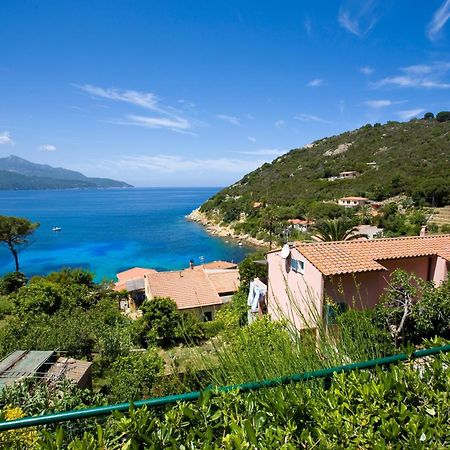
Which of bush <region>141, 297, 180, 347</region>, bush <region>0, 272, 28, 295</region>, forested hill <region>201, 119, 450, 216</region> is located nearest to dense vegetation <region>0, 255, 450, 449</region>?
bush <region>141, 297, 180, 347</region>

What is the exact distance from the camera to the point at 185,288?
21.9m

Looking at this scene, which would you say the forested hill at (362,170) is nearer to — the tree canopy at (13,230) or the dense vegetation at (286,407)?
the tree canopy at (13,230)

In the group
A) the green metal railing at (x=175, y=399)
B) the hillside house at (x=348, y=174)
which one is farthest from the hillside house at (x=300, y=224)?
the green metal railing at (x=175, y=399)

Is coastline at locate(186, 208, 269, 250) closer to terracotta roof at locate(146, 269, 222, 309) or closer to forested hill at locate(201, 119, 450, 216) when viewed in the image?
forested hill at locate(201, 119, 450, 216)

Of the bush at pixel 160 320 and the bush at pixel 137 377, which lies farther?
the bush at pixel 160 320

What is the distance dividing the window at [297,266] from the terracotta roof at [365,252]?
437mm

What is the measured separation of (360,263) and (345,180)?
5754cm

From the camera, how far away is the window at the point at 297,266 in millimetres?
11739

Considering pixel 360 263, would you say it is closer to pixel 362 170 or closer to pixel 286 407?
pixel 286 407

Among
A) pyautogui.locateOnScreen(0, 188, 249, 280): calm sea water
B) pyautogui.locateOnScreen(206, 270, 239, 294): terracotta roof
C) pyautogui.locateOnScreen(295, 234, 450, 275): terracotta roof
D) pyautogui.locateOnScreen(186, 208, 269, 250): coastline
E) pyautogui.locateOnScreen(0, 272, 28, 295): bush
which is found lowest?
pyautogui.locateOnScreen(0, 188, 249, 280): calm sea water

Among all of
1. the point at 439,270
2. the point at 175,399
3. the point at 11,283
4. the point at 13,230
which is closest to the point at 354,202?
the point at 439,270

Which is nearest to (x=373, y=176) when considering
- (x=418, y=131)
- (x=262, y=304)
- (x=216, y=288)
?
(x=418, y=131)

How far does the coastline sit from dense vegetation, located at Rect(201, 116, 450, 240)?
1.18 m

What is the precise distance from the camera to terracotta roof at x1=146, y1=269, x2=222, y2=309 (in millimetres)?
20781
